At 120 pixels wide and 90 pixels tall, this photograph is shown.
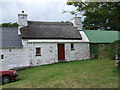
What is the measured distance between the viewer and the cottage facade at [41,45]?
17.3m

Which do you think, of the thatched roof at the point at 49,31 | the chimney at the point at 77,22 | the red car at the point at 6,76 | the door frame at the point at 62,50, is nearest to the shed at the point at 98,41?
the chimney at the point at 77,22

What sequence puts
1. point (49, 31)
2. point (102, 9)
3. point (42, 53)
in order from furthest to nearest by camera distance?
1. point (49, 31)
2. point (42, 53)
3. point (102, 9)

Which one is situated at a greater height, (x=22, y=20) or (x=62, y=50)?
(x=22, y=20)

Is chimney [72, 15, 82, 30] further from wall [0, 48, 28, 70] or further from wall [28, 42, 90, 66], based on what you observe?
wall [0, 48, 28, 70]

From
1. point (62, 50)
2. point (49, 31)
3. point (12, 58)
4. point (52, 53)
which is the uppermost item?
point (49, 31)

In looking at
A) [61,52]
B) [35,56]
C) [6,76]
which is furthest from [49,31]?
[6,76]

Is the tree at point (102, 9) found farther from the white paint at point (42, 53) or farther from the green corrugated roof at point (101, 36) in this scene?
the green corrugated roof at point (101, 36)

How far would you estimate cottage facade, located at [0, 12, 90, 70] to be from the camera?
17.3 metres

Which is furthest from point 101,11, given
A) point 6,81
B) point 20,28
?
point 20,28

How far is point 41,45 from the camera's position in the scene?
60.7 feet

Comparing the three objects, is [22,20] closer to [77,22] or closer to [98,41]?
[77,22]

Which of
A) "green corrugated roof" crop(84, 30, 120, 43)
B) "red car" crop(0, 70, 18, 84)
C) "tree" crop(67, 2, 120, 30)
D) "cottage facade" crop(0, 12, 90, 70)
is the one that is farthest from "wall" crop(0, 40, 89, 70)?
"tree" crop(67, 2, 120, 30)

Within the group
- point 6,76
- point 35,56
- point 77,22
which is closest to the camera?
point 6,76

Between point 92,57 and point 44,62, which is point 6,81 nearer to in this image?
point 44,62
